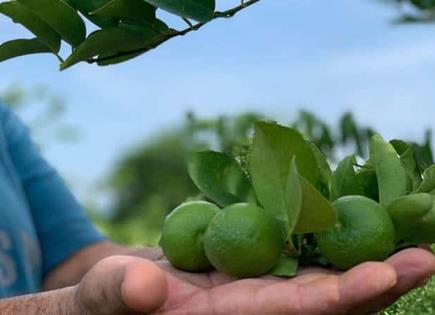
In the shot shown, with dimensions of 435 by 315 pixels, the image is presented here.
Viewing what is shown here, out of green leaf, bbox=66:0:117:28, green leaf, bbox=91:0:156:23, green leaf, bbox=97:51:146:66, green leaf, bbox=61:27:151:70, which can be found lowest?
green leaf, bbox=97:51:146:66

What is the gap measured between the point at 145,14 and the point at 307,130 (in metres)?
0.42

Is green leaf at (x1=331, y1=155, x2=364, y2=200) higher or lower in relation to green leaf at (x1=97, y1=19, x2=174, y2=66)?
lower

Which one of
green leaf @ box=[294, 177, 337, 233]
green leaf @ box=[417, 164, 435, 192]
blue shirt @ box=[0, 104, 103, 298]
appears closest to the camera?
green leaf @ box=[294, 177, 337, 233]

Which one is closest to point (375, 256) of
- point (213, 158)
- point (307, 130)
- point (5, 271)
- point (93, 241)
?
point (213, 158)

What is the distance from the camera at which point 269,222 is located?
26.2 inches

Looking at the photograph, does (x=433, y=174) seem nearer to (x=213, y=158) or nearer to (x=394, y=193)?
(x=394, y=193)

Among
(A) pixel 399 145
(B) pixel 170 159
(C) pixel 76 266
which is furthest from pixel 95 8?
(B) pixel 170 159

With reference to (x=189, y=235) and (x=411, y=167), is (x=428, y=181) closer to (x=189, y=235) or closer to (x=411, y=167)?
(x=411, y=167)

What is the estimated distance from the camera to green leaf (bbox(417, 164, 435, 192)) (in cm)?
68

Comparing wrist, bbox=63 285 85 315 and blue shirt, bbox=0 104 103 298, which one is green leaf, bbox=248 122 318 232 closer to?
wrist, bbox=63 285 85 315

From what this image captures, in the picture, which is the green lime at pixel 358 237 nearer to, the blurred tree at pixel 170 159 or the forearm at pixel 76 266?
the blurred tree at pixel 170 159

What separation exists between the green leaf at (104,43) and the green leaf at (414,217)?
0.22 metres

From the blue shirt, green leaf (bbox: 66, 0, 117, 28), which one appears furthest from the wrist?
the blue shirt

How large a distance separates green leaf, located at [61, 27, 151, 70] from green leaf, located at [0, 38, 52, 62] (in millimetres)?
49
